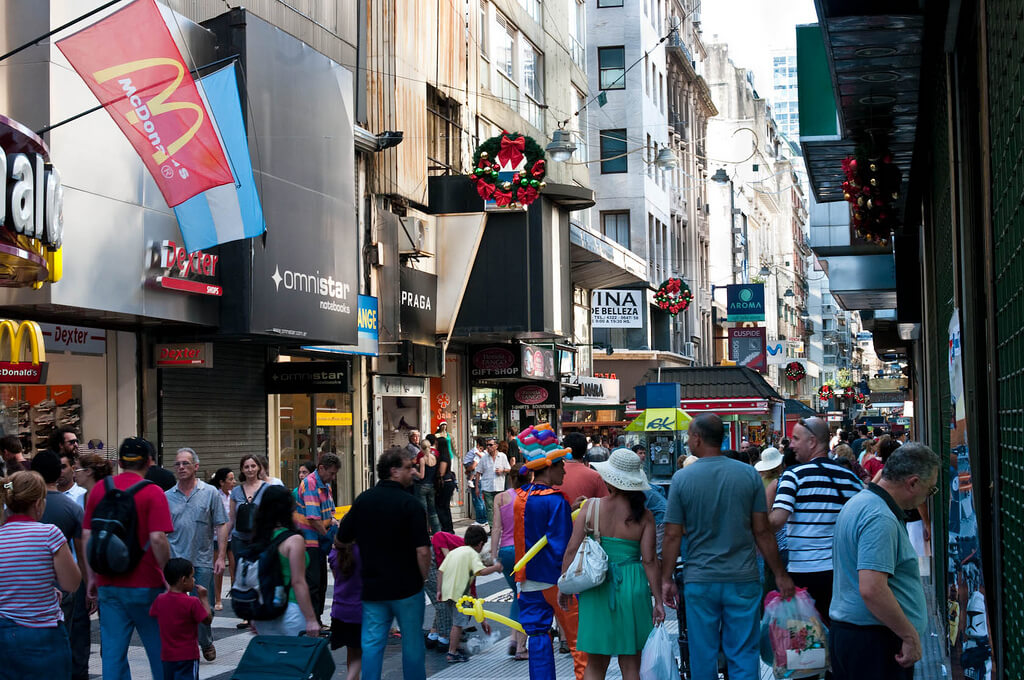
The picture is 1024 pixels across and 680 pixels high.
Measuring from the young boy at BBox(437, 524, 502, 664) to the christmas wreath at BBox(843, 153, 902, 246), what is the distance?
4590 mm

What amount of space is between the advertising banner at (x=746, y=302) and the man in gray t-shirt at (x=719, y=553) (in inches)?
1807

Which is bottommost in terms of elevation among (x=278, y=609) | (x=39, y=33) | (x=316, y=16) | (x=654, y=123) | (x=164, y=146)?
(x=278, y=609)

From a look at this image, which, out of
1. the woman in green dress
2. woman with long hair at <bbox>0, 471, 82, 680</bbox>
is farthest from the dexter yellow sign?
woman with long hair at <bbox>0, 471, 82, 680</bbox>

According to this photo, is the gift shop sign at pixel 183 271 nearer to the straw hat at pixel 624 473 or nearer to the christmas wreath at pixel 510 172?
the christmas wreath at pixel 510 172

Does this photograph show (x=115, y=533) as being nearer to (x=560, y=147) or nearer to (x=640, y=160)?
(x=560, y=147)

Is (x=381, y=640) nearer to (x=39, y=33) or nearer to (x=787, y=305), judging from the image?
(x=39, y=33)

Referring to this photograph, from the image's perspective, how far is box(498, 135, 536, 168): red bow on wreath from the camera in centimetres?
2405

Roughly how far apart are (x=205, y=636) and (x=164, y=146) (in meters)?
6.17

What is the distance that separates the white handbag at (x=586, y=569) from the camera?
7902mm

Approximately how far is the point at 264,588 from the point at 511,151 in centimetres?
1768

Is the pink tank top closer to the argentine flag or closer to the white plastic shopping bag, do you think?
the white plastic shopping bag

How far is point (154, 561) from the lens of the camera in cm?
816

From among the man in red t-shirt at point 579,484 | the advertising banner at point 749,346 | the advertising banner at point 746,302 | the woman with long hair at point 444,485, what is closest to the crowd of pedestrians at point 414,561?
the man in red t-shirt at point 579,484

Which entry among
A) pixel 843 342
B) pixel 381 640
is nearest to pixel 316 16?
pixel 381 640
